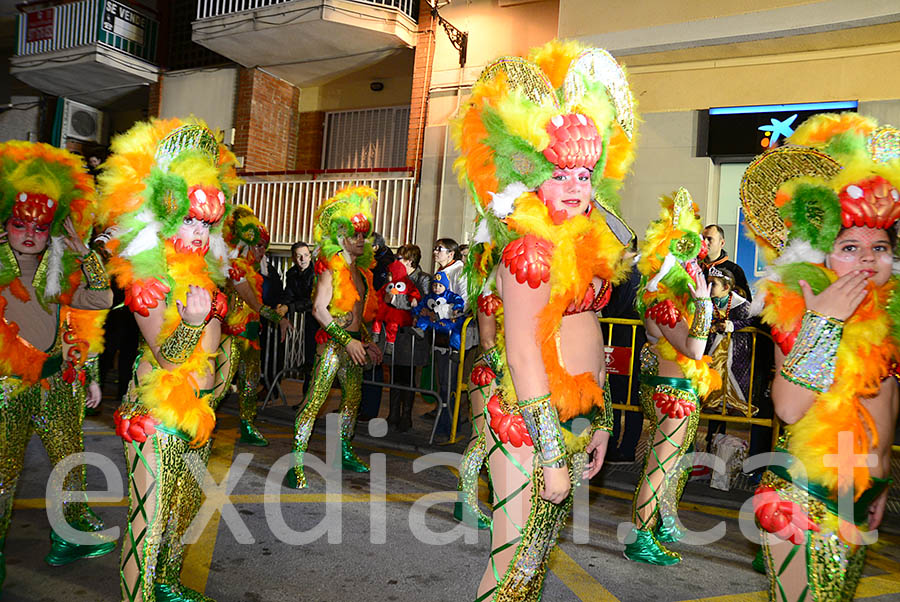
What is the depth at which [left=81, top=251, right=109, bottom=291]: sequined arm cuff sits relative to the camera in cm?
344

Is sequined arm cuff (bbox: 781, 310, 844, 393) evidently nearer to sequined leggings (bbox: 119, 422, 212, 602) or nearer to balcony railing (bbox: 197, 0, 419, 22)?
sequined leggings (bbox: 119, 422, 212, 602)

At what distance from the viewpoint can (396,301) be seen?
741cm

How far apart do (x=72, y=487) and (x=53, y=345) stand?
37.6 inches

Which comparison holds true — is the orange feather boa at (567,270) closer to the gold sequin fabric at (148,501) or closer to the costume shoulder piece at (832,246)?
the costume shoulder piece at (832,246)

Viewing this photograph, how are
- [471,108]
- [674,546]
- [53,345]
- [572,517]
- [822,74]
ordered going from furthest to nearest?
1. [822,74]
2. [572,517]
3. [674,546]
4. [53,345]
5. [471,108]

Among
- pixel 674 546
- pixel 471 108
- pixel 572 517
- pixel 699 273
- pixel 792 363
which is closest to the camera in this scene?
pixel 792 363

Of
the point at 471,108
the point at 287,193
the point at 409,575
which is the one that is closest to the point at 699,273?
the point at 471,108

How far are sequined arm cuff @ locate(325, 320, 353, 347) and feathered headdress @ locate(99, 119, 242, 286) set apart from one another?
2397 millimetres

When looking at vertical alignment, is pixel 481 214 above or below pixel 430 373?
above

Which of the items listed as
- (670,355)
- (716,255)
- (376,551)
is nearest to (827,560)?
(670,355)

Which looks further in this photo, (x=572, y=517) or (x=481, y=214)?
(x=572, y=517)

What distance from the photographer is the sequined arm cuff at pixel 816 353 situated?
2027 millimetres

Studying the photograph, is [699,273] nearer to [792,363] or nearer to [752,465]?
[792,363]

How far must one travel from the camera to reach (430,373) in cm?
759
